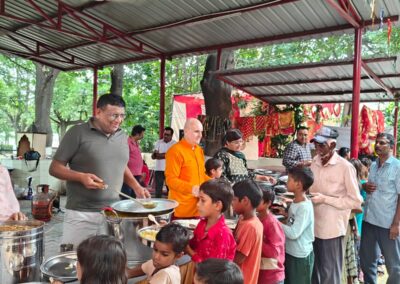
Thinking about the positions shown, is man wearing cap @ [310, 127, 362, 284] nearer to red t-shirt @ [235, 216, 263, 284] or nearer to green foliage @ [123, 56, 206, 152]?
red t-shirt @ [235, 216, 263, 284]

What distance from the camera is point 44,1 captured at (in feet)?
22.3

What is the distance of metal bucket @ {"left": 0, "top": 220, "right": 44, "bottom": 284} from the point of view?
1652 mm

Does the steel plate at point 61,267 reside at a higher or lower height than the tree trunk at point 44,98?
lower

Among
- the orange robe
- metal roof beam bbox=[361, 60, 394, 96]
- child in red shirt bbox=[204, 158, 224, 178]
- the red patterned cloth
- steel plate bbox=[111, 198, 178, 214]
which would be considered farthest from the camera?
the red patterned cloth

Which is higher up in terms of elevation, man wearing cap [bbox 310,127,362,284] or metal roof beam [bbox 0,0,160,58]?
metal roof beam [bbox 0,0,160,58]

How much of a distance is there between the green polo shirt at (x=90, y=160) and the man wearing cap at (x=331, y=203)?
6.01 feet

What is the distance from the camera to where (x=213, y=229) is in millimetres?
2104

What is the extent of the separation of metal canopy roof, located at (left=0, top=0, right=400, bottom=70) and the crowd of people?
2250mm

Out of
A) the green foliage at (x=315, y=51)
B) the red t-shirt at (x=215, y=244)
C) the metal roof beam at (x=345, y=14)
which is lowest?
the red t-shirt at (x=215, y=244)

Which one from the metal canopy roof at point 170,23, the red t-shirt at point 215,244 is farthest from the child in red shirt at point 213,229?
the metal canopy roof at point 170,23

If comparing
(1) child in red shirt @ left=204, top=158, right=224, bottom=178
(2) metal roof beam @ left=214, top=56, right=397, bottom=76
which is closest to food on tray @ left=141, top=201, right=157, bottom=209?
(1) child in red shirt @ left=204, top=158, right=224, bottom=178

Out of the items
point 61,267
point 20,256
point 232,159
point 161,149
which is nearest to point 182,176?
point 232,159

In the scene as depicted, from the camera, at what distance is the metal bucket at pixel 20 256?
165cm

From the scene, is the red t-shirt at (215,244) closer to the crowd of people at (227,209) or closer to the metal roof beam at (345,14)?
the crowd of people at (227,209)
